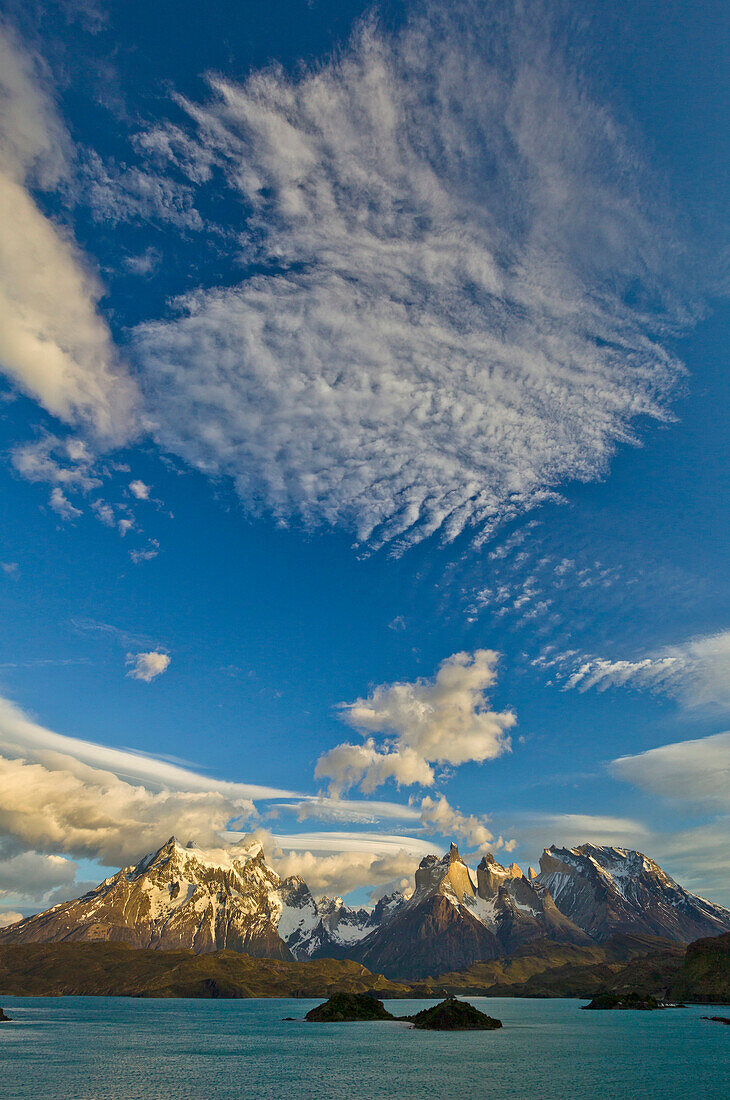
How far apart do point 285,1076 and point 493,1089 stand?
4801cm

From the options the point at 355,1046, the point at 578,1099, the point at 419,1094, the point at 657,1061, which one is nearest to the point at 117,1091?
the point at 419,1094

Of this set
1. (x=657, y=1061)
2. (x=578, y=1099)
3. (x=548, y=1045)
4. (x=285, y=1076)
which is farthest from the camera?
(x=548, y=1045)

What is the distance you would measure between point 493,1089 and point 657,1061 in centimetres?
6605

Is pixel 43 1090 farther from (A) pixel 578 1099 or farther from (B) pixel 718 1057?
(B) pixel 718 1057

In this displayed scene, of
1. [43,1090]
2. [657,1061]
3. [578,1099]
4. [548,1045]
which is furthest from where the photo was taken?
[548,1045]

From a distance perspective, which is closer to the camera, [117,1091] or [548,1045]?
[117,1091]

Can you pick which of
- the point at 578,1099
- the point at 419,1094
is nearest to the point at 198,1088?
the point at 419,1094

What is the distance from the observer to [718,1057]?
163 m

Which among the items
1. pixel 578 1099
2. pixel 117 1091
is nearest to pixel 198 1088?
pixel 117 1091

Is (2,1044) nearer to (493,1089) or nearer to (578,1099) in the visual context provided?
(493,1089)

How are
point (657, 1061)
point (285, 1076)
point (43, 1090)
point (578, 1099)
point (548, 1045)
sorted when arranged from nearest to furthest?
1. point (578, 1099)
2. point (43, 1090)
3. point (285, 1076)
4. point (657, 1061)
5. point (548, 1045)

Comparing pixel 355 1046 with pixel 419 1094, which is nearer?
pixel 419 1094

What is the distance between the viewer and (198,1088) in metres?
120

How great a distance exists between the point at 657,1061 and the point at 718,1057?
21777 mm
